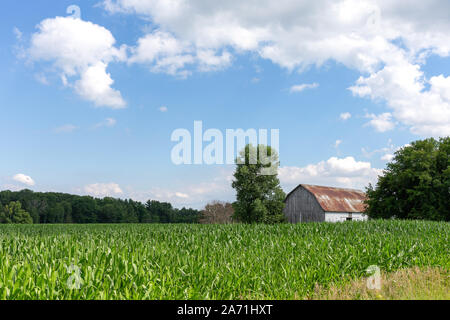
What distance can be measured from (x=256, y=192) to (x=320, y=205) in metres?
8.21

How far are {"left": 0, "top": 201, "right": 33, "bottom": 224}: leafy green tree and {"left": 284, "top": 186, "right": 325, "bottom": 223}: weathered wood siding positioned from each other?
2520 inches

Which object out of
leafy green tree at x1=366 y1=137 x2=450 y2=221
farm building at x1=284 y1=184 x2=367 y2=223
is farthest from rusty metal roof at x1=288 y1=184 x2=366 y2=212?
leafy green tree at x1=366 y1=137 x2=450 y2=221

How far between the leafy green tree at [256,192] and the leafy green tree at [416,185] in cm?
1176

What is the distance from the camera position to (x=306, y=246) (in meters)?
11.4

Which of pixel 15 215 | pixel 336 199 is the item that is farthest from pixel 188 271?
pixel 15 215

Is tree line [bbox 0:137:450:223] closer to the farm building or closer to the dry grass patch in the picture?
the farm building

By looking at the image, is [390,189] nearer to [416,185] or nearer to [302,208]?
[416,185]

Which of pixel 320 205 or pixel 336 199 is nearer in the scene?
pixel 320 205

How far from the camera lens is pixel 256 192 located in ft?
158

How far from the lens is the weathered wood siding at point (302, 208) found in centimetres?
4688
